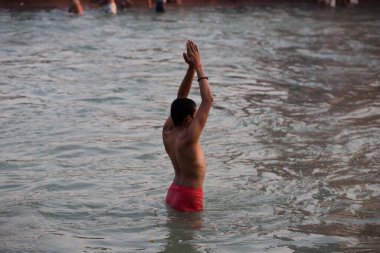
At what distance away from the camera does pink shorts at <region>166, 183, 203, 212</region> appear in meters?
7.17

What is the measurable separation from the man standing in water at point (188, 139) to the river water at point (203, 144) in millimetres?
238

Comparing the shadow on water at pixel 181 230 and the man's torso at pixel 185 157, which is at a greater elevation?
the man's torso at pixel 185 157

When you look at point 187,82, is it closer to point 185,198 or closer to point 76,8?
point 185,198

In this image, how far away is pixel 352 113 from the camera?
12461 millimetres

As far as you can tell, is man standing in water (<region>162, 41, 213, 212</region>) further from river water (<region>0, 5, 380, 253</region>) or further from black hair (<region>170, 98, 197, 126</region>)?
river water (<region>0, 5, 380, 253</region>)

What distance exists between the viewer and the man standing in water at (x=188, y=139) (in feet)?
21.8

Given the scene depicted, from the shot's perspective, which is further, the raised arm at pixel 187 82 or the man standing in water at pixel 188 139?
the raised arm at pixel 187 82

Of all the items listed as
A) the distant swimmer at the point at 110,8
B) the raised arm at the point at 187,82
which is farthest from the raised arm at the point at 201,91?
the distant swimmer at the point at 110,8

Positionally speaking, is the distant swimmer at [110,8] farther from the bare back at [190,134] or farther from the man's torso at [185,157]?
the man's torso at [185,157]

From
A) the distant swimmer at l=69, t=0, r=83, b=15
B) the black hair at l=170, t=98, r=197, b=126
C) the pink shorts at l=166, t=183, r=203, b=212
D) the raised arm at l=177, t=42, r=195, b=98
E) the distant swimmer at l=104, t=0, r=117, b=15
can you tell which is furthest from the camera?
the distant swimmer at l=104, t=0, r=117, b=15

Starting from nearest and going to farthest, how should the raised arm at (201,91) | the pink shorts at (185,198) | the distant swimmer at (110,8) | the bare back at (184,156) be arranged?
the raised arm at (201,91)
the bare back at (184,156)
the pink shorts at (185,198)
the distant swimmer at (110,8)

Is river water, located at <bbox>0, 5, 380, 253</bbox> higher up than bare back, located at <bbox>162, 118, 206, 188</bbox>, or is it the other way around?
bare back, located at <bbox>162, 118, 206, 188</bbox>

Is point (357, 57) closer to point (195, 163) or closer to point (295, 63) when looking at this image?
point (295, 63)

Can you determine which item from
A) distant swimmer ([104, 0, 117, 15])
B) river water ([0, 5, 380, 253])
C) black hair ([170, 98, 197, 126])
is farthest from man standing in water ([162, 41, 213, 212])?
distant swimmer ([104, 0, 117, 15])
